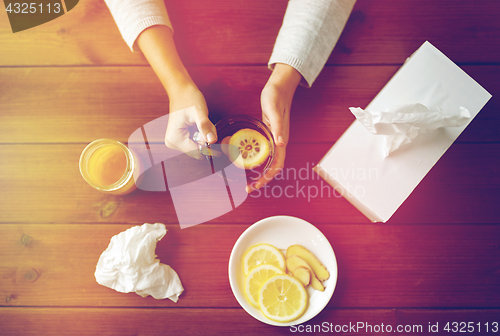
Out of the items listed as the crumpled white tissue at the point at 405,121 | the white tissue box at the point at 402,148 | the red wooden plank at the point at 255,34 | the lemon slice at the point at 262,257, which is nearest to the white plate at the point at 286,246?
A: the lemon slice at the point at 262,257

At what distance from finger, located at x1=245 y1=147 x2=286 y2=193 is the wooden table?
0.03m

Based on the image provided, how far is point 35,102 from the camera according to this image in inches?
27.0

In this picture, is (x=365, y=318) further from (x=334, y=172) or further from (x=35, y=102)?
(x=35, y=102)

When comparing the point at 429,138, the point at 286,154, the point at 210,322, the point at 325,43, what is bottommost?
the point at 210,322

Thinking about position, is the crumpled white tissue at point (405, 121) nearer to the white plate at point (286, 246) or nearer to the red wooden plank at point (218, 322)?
the white plate at point (286, 246)

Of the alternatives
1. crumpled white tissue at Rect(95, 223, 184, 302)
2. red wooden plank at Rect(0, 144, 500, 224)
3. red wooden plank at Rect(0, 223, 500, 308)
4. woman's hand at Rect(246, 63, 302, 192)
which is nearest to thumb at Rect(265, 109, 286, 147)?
woman's hand at Rect(246, 63, 302, 192)

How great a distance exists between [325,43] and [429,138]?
0.95 ft

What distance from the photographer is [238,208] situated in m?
0.65

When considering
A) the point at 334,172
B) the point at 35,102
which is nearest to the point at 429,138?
the point at 334,172

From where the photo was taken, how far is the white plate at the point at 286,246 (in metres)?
0.59

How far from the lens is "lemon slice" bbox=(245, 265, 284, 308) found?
60 cm

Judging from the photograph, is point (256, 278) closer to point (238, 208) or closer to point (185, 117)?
point (238, 208)

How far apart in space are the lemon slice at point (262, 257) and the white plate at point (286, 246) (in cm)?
1

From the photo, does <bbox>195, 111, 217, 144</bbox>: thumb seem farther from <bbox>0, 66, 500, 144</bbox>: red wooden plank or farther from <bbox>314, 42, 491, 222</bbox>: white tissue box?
<bbox>314, 42, 491, 222</bbox>: white tissue box
